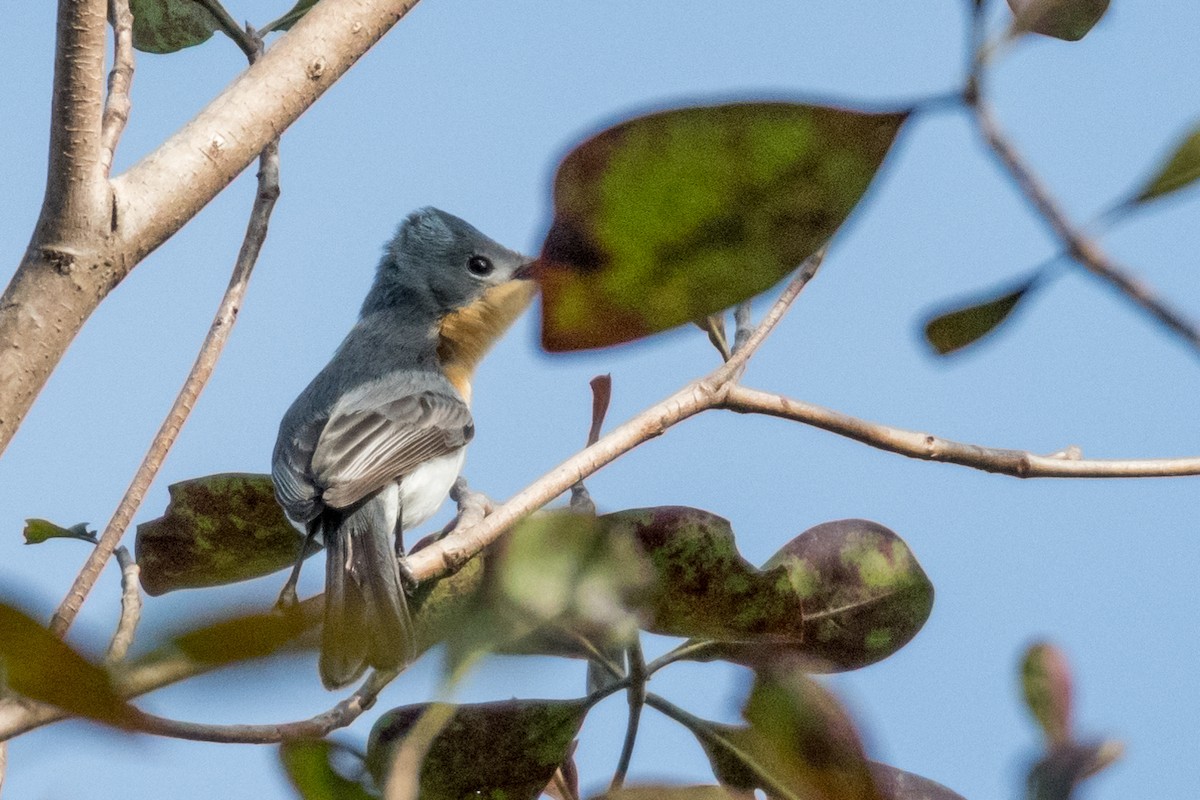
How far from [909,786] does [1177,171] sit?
23.0 inches

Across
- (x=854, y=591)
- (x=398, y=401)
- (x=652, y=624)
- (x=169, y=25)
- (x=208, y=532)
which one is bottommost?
(x=652, y=624)

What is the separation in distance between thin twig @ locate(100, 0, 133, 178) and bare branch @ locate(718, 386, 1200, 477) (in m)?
0.90

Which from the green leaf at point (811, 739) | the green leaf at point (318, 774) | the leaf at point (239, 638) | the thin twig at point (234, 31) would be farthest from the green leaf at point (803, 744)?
the thin twig at point (234, 31)

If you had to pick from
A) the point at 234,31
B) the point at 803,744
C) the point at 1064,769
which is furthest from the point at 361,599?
the point at 234,31

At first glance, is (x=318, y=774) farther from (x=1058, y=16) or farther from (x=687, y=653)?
(x=1058, y=16)

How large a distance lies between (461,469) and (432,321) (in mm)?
881

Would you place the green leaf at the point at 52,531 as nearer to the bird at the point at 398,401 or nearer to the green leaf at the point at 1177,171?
the bird at the point at 398,401

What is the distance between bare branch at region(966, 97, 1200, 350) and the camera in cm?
70

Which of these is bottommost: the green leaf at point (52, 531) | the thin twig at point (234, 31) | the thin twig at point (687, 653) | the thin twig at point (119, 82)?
the thin twig at point (687, 653)

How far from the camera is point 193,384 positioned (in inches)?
72.9

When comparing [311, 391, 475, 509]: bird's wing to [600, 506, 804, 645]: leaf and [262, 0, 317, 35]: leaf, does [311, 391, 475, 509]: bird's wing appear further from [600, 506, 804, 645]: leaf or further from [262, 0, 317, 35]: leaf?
[600, 506, 804, 645]: leaf

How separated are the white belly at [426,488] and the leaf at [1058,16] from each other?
3.13 meters

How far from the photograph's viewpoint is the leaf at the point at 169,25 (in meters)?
2.44

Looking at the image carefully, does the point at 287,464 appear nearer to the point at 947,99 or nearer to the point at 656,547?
the point at 656,547
